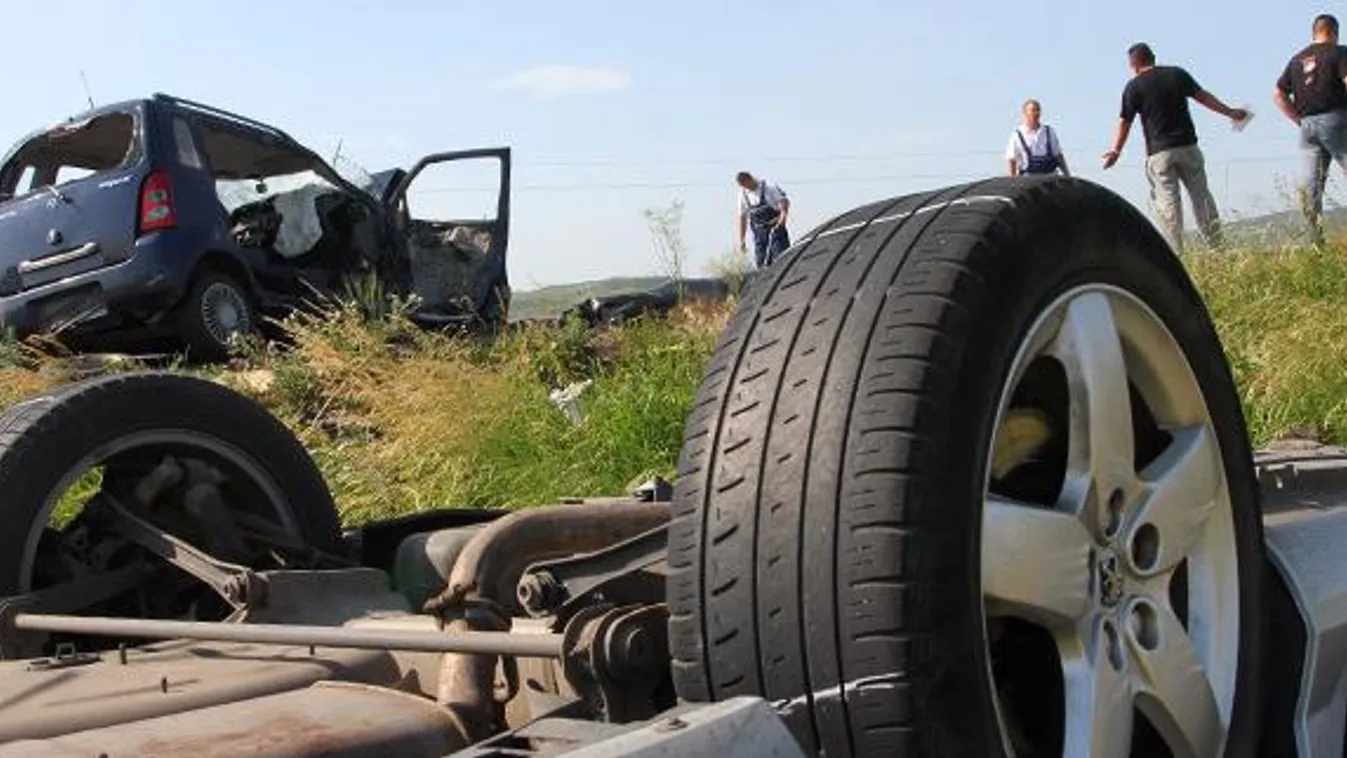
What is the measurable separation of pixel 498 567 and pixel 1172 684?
3.77ft

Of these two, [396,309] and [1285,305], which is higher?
[396,309]

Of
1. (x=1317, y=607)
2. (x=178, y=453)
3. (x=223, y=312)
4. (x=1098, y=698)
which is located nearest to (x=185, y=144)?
(x=223, y=312)

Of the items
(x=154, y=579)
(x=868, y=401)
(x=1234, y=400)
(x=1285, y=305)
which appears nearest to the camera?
(x=868, y=401)

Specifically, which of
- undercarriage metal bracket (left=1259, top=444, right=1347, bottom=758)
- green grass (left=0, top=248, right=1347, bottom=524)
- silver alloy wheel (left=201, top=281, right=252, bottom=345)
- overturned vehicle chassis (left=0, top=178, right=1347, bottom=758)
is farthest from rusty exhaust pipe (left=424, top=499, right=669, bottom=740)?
silver alloy wheel (left=201, top=281, right=252, bottom=345)

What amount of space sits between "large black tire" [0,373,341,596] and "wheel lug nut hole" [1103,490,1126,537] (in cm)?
198

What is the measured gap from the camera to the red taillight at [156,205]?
1101 cm

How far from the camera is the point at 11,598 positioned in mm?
3391

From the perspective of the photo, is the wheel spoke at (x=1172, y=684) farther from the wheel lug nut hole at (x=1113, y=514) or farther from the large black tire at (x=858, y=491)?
the large black tire at (x=858, y=491)

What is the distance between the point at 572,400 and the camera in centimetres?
930

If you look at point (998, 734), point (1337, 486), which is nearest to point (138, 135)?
point (1337, 486)

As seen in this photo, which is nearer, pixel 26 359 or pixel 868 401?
pixel 868 401

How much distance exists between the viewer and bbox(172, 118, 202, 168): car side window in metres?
11.3

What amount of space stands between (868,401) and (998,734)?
1.42 ft

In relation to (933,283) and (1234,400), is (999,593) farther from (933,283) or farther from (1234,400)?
(1234,400)
